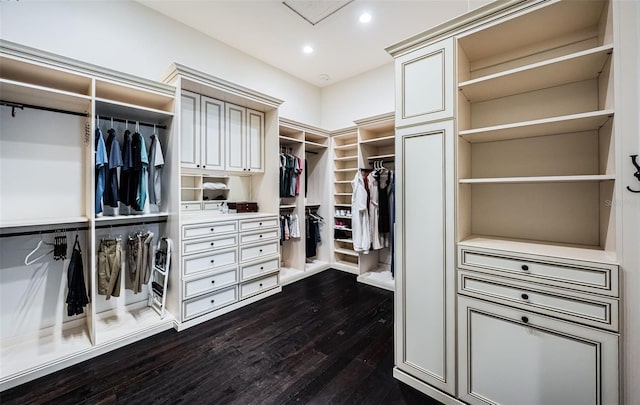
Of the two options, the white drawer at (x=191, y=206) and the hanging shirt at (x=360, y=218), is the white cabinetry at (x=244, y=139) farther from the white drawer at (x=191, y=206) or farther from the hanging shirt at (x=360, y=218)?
the hanging shirt at (x=360, y=218)

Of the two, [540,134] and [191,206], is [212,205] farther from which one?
[540,134]

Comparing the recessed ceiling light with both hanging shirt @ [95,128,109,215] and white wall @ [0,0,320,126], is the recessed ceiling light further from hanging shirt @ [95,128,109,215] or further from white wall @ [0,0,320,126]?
hanging shirt @ [95,128,109,215]

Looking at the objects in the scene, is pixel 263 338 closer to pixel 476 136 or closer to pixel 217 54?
pixel 476 136

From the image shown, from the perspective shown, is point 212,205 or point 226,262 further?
point 212,205

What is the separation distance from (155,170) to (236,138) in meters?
0.99

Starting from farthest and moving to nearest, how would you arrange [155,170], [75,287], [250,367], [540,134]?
[155,170], [75,287], [250,367], [540,134]

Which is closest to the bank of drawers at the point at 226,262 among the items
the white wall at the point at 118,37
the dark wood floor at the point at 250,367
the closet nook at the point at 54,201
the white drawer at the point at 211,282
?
the white drawer at the point at 211,282

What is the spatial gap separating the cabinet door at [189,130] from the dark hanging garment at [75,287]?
123cm

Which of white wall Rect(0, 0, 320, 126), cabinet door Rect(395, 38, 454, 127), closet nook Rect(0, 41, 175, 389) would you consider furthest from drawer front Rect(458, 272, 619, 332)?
white wall Rect(0, 0, 320, 126)

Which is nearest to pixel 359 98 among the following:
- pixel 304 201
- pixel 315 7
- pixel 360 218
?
pixel 315 7

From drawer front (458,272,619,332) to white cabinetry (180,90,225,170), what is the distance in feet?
8.97

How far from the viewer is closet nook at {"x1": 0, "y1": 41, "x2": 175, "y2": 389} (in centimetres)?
191

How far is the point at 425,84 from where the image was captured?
1.65 m

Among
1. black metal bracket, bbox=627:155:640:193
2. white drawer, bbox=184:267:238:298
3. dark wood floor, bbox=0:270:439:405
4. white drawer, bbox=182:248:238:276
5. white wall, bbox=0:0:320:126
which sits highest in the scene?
white wall, bbox=0:0:320:126
